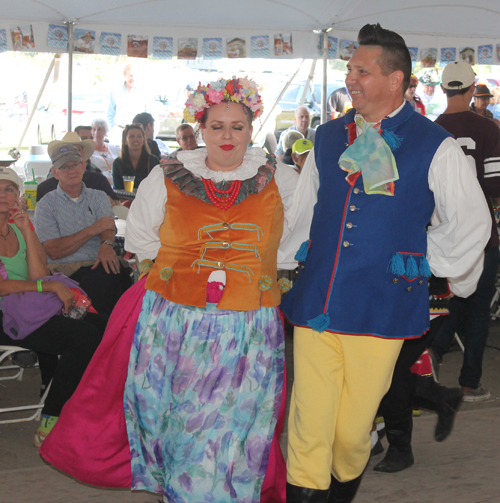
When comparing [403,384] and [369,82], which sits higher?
[369,82]

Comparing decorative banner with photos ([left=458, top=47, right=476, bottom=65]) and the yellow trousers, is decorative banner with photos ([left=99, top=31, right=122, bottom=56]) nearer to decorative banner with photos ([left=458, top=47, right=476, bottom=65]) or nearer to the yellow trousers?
decorative banner with photos ([left=458, top=47, right=476, bottom=65])

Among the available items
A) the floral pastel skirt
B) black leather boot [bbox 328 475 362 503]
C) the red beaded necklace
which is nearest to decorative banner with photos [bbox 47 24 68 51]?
the red beaded necklace

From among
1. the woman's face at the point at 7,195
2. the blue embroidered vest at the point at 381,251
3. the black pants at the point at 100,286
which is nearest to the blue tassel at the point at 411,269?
the blue embroidered vest at the point at 381,251

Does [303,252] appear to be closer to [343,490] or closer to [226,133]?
[226,133]

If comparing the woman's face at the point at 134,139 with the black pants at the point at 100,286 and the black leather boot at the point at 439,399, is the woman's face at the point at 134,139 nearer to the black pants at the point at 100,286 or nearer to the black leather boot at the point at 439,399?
the black pants at the point at 100,286

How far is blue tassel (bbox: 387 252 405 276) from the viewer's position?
81.0 inches

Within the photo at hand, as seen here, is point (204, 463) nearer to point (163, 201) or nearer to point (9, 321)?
point (163, 201)

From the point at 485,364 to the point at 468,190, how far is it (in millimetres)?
2767

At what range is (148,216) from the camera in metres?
2.43

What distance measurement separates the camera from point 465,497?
2670mm

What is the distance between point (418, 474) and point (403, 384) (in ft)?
1.55

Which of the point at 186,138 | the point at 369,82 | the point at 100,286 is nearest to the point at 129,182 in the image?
the point at 186,138

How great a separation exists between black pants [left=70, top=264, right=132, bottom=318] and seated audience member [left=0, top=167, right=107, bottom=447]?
57 cm

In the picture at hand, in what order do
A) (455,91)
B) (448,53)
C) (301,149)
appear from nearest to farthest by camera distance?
(455,91) < (301,149) < (448,53)
